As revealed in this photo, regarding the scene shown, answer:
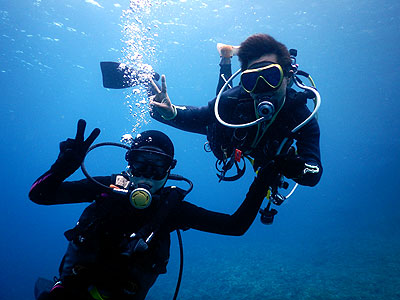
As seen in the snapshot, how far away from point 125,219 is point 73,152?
89 cm

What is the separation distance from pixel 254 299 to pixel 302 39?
915 inches

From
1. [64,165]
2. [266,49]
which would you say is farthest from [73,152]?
[266,49]

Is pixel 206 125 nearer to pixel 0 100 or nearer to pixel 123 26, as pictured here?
pixel 123 26

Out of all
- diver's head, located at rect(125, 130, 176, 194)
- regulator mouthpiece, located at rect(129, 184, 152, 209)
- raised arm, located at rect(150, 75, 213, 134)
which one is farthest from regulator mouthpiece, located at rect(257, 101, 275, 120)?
regulator mouthpiece, located at rect(129, 184, 152, 209)

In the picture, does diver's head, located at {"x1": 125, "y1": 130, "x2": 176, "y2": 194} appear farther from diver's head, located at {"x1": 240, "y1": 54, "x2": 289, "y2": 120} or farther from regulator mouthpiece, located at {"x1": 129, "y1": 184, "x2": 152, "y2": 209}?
diver's head, located at {"x1": 240, "y1": 54, "x2": 289, "y2": 120}

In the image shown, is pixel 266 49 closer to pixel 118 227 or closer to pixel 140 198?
pixel 140 198

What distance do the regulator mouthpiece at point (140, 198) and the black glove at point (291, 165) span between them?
4.56 ft

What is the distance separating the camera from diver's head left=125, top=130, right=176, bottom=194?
111 inches

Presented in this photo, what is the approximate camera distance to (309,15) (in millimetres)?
20281

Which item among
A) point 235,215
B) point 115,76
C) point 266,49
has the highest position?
point 115,76

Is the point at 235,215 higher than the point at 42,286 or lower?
higher

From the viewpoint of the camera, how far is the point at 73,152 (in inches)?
88.7

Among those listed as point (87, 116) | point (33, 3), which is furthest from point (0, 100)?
point (33, 3)

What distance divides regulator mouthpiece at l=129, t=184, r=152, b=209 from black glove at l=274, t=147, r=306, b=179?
139cm
